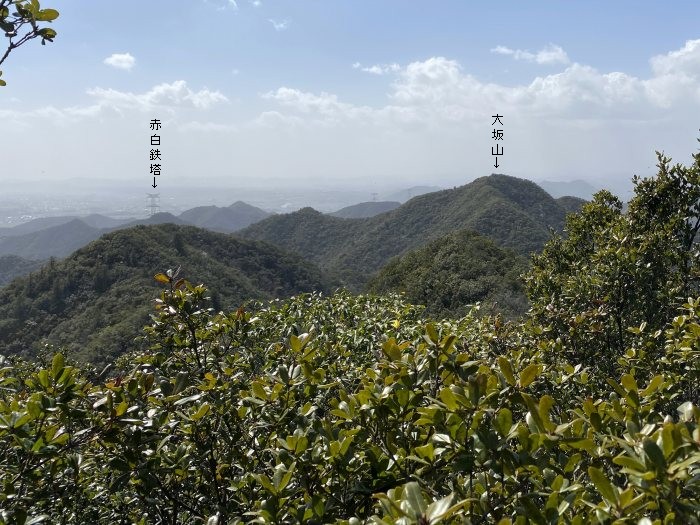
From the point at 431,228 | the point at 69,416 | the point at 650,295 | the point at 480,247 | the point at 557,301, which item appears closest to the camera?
the point at 69,416

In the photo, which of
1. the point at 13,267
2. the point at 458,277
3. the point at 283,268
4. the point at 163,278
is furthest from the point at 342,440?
the point at 13,267

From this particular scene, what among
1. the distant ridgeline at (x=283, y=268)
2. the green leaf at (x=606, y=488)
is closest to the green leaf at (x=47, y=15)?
the green leaf at (x=606, y=488)

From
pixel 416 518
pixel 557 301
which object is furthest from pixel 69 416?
pixel 557 301

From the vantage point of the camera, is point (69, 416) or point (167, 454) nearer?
point (69, 416)

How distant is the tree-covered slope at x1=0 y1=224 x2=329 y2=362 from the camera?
150 feet

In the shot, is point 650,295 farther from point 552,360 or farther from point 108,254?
point 108,254

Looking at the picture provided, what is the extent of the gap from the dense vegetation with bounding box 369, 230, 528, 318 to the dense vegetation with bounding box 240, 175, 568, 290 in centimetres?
2735

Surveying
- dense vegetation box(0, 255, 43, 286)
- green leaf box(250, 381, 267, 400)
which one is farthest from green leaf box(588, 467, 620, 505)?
dense vegetation box(0, 255, 43, 286)

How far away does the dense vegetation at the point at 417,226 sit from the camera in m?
79.3

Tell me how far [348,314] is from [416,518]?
596 centimetres

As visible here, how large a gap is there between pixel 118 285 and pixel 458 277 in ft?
136

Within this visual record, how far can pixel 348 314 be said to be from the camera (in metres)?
7.16

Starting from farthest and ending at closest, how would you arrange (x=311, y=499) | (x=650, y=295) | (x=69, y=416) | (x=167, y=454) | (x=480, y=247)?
1. (x=480, y=247)
2. (x=650, y=295)
3. (x=167, y=454)
4. (x=69, y=416)
5. (x=311, y=499)

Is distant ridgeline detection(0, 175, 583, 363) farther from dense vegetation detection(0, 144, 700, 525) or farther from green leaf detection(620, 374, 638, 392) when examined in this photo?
green leaf detection(620, 374, 638, 392)
